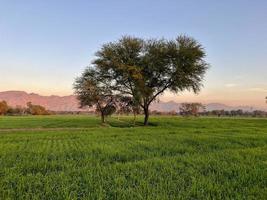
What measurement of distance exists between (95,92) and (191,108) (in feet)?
262

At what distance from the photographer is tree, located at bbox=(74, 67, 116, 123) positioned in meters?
47.9

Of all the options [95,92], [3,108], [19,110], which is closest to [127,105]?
[95,92]

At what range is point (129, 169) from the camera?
9.34m

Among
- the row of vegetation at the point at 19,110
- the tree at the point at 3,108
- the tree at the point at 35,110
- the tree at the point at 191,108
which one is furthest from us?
the tree at the point at 35,110

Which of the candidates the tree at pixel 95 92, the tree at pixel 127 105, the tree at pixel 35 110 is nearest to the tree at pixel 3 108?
the tree at pixel 35 110

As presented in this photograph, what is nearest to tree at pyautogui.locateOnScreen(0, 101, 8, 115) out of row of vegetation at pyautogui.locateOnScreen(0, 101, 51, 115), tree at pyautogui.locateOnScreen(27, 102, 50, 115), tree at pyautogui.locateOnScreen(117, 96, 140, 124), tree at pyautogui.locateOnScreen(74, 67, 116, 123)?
row of vegetation at pyautogui.locateOnScreen(0, 101, 51, 115)

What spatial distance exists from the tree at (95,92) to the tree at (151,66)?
101 inches

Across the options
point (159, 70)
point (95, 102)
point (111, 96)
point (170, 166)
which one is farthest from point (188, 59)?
point (170, 166)

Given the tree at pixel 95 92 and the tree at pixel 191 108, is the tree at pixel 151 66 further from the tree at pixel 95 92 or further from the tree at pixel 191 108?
the tree at pixel 191 108

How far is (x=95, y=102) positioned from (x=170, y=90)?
15.2 m

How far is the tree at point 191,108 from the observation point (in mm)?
119938

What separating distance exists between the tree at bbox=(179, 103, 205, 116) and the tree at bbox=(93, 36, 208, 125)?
7747cm

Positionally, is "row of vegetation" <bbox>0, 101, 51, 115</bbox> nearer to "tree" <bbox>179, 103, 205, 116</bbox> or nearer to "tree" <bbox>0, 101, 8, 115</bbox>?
"tree" <bbox>0, 101, 8, 115</bbox>

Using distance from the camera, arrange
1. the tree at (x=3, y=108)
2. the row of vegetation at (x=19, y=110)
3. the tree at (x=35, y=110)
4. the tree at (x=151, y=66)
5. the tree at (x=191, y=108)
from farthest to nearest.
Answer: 1. the tree at (x=35, y=110)
2. the tree at (x=191, y=108)
3. the row of vegetation at (x=19, y=110)
4. the tree at (x=3, y=108)
5. the tree at (x=151, y=66)
